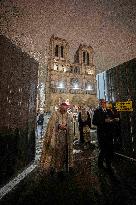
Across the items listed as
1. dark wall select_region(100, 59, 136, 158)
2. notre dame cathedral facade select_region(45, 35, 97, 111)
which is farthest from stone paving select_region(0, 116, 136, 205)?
notre dame cathedral facade select_region(45, 35, 97, 111)

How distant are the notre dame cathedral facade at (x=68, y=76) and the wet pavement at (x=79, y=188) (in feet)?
165

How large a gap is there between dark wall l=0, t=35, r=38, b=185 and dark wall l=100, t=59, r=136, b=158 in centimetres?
→ 305

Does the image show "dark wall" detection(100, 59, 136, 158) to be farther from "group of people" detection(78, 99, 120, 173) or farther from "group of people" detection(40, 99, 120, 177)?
"group of people" detection(40, 99, 120, 177)

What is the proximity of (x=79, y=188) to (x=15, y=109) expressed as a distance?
7.76ft

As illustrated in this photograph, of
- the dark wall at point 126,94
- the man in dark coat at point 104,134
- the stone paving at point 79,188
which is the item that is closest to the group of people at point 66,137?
the man in dark coat at point 104,134

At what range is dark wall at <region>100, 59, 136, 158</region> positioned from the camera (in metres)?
5.70

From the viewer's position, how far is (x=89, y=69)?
223ft

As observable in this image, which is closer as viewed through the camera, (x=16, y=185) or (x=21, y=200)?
(x=21, y=200)

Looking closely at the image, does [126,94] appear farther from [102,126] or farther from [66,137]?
[66,137]

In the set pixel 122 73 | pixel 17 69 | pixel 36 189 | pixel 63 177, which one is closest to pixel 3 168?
pixel 36 189

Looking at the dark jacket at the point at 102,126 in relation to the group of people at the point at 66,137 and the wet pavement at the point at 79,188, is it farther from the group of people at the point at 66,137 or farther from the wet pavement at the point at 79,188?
the wet pavement at the point at 79,188

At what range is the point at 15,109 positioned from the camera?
14.6 feet

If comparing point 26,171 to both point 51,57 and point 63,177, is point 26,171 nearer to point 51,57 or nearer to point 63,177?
point 63,177

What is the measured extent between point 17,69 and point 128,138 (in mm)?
4132
